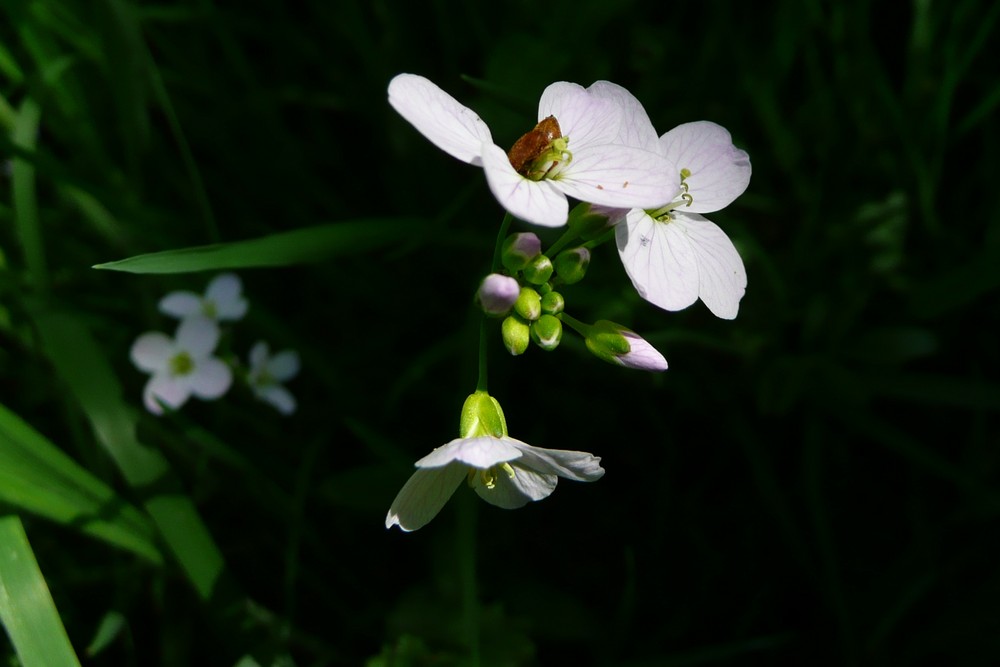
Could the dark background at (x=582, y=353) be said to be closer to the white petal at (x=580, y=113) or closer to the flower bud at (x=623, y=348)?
the flower bud at (x=623, y=348)

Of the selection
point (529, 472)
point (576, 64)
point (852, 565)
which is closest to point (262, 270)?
point (576, 64)

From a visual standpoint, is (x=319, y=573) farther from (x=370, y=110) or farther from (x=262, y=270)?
(x=370, y=110)

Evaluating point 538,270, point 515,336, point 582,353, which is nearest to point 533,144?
point 538,270

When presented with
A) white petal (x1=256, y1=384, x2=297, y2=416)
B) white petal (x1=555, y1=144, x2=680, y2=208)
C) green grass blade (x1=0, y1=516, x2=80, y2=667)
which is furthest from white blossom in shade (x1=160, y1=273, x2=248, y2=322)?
white petal (x1=555, y1=144, x2=680, y2=208)

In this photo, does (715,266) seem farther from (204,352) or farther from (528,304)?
(204,352)

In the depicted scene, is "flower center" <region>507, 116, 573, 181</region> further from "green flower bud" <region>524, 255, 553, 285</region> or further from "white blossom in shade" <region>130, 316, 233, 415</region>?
"white blossom in shade" <region>130, 316, 233, 415</region>

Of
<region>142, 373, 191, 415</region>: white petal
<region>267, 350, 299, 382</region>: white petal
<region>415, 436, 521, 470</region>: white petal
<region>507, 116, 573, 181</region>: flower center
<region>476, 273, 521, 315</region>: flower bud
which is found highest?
<region>267, 350, 299, 382</region>: white petal

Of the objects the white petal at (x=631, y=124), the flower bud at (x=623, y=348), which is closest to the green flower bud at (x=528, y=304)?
the flower bud at (x=623, y=348)
